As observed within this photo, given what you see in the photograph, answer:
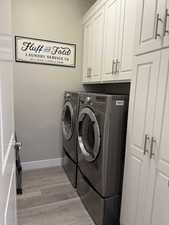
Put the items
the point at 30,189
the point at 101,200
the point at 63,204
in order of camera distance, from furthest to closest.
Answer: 1. the point at 30,189
2. the point at 63,204
3. the point at 101,200

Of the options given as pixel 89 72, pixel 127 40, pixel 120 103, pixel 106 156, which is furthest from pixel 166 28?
pixel 89 72

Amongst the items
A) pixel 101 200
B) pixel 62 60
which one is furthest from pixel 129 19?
pixel 101 200

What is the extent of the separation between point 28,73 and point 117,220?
220 centimetres

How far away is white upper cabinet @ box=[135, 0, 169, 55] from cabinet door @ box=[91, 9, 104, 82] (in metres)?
0.78

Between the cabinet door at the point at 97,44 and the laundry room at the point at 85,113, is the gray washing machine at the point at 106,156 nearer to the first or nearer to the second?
the laundry room at the point at 85,113

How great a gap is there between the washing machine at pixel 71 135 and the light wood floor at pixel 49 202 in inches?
6.8

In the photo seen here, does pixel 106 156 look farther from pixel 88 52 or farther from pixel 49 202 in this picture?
pixel 88 52

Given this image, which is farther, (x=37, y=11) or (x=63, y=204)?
(x=37, y=11)

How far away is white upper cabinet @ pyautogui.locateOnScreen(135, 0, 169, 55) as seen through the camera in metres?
1.02

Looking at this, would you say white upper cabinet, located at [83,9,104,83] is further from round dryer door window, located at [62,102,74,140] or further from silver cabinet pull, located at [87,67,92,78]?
round dryer door window, located at [62,102,74,140]

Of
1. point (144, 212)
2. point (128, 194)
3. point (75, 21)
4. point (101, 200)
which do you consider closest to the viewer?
point (144, 212)

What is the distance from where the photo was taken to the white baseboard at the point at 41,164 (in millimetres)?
2646

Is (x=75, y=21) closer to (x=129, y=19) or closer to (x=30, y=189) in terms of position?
(x=129, y=19)

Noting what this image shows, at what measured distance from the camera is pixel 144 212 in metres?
1.21
